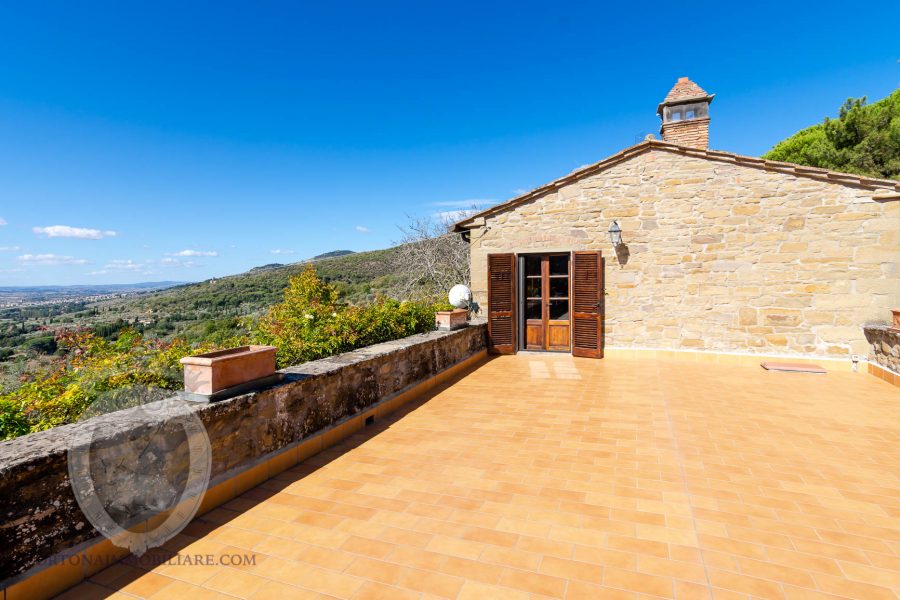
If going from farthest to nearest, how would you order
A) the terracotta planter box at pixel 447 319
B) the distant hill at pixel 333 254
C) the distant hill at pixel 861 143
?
the distant hill at pixel 333 254 → the distant hill at pixel 861 143 → the terracotta planter box at pixel 447 319

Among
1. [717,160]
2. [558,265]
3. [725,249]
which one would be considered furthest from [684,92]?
[558,265]

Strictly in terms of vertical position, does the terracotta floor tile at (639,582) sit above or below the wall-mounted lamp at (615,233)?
below

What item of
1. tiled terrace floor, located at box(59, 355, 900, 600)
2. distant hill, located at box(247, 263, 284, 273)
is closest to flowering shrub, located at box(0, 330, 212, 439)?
tiled terrace floor, located at box(59, 355, 900, 600)

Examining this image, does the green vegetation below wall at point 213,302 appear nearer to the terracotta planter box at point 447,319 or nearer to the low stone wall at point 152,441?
the low stone wall at point 152,441

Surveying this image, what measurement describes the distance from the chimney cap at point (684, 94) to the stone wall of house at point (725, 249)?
276 cm

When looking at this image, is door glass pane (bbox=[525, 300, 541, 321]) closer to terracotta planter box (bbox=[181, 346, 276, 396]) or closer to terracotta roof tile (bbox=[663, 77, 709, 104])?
terracotta roof tile (bbox=[663, 77, 709, 104])

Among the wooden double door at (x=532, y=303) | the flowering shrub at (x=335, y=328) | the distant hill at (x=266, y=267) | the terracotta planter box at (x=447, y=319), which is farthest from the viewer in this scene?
the distant hill at (x=266, y=267)

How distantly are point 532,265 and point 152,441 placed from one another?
7140 mm

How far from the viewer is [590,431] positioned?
160 inches

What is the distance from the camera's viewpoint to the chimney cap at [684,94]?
893 cm

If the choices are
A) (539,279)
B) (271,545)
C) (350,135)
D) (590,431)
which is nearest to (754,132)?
(539,279)

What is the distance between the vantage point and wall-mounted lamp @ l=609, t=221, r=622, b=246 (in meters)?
7.55

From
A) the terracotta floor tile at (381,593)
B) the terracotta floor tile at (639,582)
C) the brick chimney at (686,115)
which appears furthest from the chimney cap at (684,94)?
the terracotta floor tile at (381,593)

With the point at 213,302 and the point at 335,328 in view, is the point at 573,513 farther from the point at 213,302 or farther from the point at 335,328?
the point at 213,302
